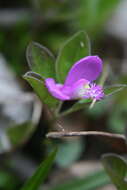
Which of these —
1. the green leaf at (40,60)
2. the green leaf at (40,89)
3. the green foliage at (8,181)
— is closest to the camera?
the green leaf at (40,89)

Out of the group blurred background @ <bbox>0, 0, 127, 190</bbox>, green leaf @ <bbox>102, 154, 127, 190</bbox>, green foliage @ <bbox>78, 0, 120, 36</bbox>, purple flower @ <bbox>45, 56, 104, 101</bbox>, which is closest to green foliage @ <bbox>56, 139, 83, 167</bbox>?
blurred background @ <bbox>0, 0, 127, 190</bbox>

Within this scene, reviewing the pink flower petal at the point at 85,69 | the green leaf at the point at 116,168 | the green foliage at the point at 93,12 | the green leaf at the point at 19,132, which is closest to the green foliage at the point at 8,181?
the green leaf at the point at 19,132

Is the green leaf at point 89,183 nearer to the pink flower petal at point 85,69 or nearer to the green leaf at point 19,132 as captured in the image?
the green leaf at point 19,132

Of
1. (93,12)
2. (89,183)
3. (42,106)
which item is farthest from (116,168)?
(93,12)

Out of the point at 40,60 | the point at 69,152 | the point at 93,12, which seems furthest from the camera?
the point at 93,12

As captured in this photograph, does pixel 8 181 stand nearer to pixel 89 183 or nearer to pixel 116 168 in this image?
pixel 89 183

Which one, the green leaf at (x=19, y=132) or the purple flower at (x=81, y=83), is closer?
the purple flower at (x=81, y=83)

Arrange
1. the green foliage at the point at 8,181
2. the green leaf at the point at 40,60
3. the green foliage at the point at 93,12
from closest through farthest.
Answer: the green leaf at the point at 40,60 → the green foliage at the point at 8,181 → the green foliage at the point at 93,12

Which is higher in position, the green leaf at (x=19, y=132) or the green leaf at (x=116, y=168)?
the green leaf at (x=19, y=132)
